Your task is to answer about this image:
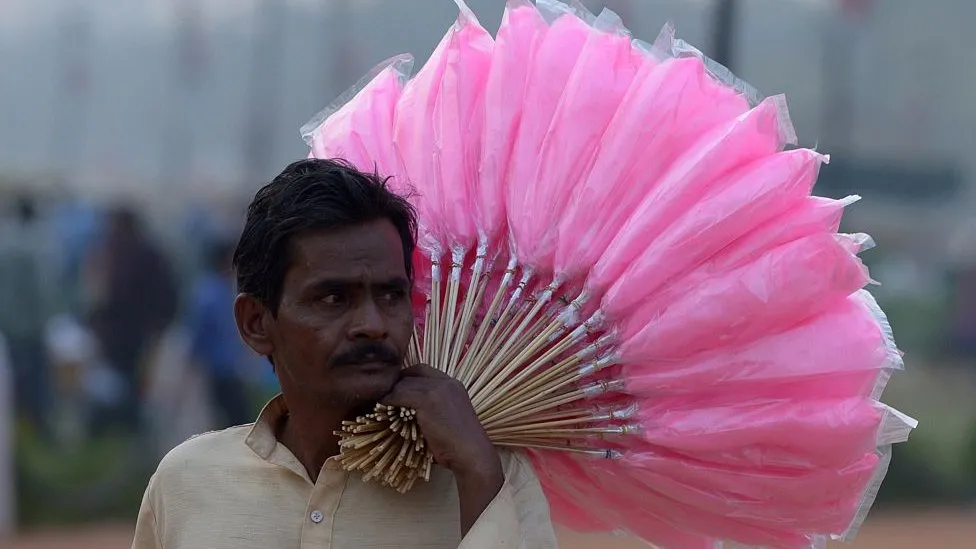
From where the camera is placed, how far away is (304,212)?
2416mm

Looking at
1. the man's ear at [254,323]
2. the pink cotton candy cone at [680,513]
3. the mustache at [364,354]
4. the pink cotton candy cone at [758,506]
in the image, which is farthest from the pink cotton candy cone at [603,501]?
the man's ear at [254,323]

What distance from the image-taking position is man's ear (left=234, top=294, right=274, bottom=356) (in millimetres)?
2529

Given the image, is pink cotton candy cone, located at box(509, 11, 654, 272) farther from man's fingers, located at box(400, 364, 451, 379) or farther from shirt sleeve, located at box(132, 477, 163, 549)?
shirt sleeve, located at box(132, 477, 163, 549)

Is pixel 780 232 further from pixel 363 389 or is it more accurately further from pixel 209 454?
pixel 209 454

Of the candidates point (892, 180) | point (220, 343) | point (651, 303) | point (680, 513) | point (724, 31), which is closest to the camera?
point (651, 303)

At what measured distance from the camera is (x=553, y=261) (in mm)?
2615

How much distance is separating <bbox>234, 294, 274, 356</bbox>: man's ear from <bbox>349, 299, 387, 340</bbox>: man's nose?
0.22m

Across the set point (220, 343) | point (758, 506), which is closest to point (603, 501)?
point (758, 506)

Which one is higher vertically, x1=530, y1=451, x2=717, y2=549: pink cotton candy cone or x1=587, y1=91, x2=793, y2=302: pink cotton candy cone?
x1=587, y1=91, x2=793, y2=302: pink cotton candy cone

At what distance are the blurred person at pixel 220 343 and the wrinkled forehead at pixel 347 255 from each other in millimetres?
7234

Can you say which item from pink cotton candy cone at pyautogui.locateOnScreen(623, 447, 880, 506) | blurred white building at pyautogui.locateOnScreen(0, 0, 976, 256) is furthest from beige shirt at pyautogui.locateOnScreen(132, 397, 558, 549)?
blurred white building at pyautogui.locateOnScreen(0, 0, 976, 256)

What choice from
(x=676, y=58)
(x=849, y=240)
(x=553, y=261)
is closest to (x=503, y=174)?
(x=553, y=261)

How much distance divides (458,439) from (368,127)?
78 cm

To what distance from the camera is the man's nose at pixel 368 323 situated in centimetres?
235
